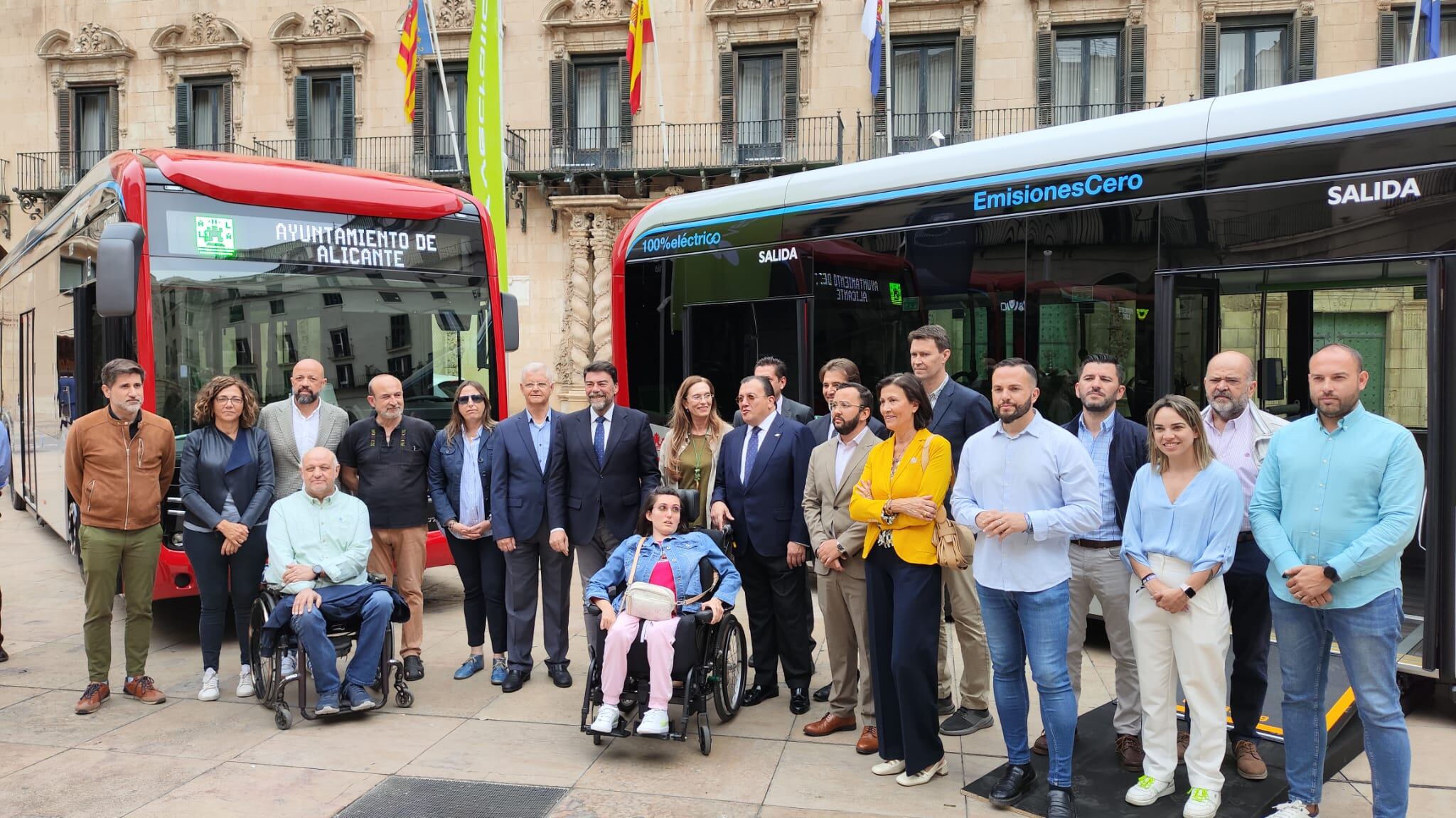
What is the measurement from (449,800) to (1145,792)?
280 centimetres

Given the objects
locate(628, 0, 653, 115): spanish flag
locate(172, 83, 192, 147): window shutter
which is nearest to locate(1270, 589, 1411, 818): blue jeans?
locate(628, 0, 653, 115): spanish flag

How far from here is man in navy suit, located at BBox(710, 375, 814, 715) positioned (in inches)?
215

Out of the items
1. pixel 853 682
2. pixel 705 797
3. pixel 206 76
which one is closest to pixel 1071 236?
pixel 853 682

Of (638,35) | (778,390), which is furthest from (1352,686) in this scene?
(638,35)

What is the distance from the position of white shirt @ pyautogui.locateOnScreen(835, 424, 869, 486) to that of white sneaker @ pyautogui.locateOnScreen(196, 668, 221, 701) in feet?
11.8

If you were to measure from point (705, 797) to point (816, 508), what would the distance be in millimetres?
1414

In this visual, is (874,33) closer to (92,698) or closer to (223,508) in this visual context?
(223,508)

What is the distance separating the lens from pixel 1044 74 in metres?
19.2

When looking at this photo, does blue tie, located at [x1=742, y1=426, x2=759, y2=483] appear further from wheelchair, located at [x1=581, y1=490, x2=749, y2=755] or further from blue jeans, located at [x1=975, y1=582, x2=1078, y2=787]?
blue jeans, located at [x1=975, y1=582, x2=1078, y2=787]

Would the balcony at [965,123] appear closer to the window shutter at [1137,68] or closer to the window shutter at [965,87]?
the window shutter at [965,87]

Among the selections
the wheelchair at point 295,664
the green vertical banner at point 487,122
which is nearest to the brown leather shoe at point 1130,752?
the wheelchair at point 295,664

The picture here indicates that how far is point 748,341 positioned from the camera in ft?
27.5

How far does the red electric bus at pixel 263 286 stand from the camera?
21.5 feet

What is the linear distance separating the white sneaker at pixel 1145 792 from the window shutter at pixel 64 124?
85.4 feet
